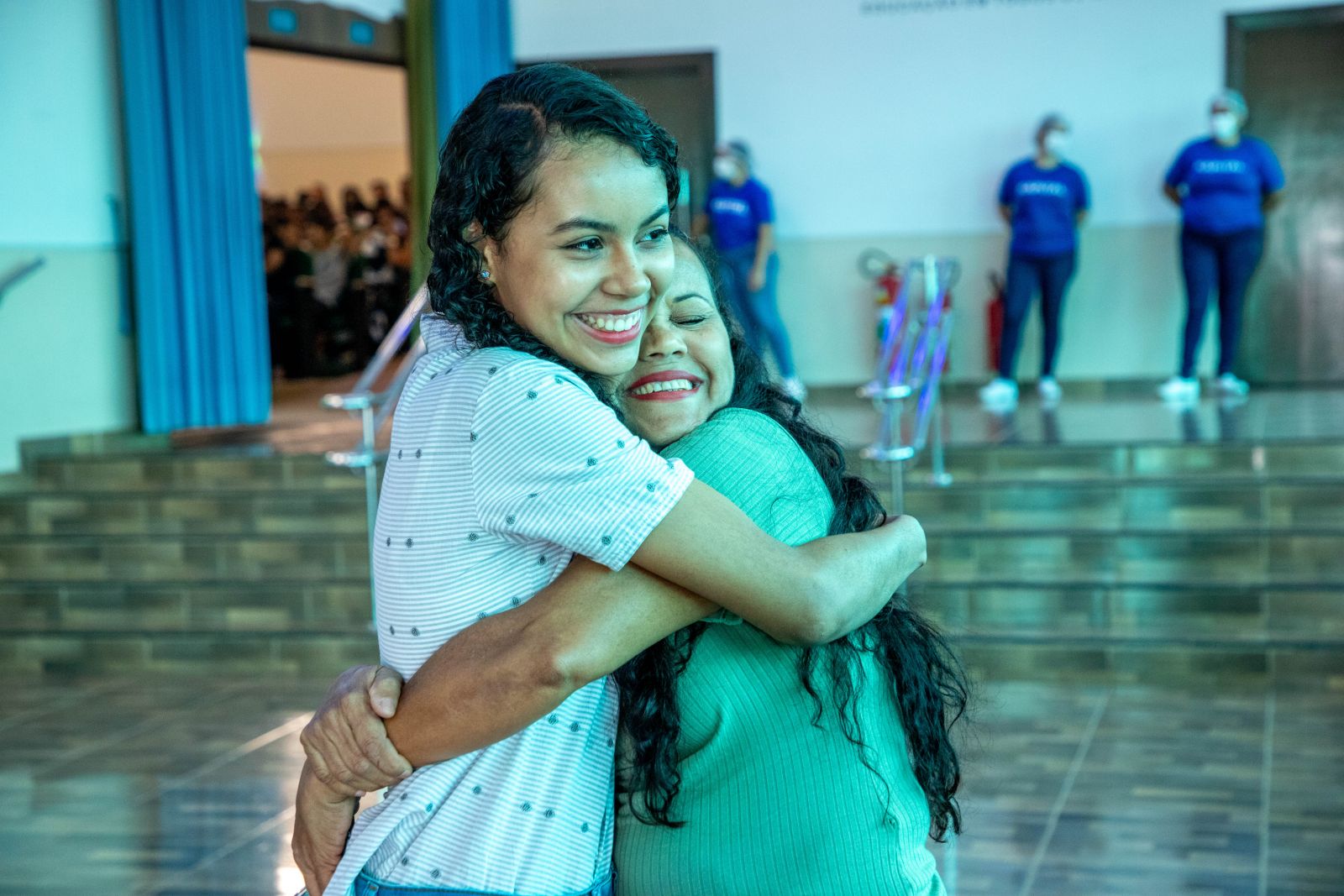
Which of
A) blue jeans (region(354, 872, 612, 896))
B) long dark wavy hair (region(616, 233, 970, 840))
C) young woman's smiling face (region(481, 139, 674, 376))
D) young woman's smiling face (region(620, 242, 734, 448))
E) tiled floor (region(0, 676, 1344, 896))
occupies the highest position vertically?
young woman's smiling face (region(481, 139, 674, 376))

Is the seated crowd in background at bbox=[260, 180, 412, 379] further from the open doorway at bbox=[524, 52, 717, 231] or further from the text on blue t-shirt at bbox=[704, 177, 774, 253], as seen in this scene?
the text on blue t-shirt at bbox=[704, 177, 774, 253]

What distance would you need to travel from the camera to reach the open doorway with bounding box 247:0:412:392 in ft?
29.3

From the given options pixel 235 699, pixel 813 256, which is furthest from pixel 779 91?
pixel 235 699

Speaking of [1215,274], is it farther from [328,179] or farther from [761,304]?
[328,179]

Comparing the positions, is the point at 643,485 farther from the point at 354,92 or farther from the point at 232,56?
the point at 354,92

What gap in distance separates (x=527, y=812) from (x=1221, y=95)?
8009mm

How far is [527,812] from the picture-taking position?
1.08 metres

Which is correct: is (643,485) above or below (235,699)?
above

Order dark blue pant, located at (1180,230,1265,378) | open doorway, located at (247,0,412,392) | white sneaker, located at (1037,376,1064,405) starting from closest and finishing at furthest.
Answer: dark blue pant, located at (1180,230,1265,378) < white sneaker, located at (1037,376,1064,405) < open doorway, located at (247,0,412,392)

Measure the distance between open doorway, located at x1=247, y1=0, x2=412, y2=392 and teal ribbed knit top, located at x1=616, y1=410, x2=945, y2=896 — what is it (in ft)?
26.1

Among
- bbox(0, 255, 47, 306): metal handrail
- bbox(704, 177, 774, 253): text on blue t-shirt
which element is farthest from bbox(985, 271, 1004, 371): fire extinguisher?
bbox(0, 255, 47, 306): metal handrail

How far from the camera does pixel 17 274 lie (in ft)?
22.8

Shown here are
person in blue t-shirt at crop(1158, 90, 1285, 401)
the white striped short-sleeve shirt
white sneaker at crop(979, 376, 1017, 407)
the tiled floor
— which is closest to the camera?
the white striped short-sleeve shirt

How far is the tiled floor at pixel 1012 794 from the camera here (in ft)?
10.8
